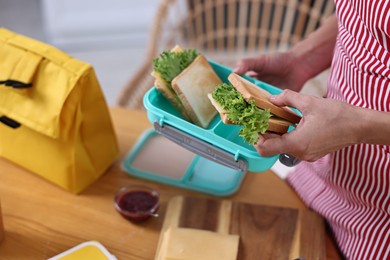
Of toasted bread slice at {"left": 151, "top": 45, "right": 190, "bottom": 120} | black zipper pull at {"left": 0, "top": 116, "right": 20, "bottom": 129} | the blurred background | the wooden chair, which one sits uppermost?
toasted bread slice at {"left": 151, "top": 45, "right": 190, "bottom": 120}

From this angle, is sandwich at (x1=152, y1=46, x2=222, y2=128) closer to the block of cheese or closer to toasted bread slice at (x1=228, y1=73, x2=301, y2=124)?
toasted bread slice at (x1=228, y1=73, x2=301, y2=124)

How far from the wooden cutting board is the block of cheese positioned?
1.3 inches

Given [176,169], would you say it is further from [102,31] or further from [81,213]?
[102,31]

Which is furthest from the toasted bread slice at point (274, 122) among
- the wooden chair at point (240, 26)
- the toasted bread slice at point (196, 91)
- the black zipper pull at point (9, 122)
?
the wooden chair at point (240, 26)

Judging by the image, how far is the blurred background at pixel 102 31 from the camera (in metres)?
3.24

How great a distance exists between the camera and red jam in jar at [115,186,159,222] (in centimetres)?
124

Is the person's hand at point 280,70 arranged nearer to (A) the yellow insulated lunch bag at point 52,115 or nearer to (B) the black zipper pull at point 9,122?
(A) the yellow insulated lunch bag at point 52,115

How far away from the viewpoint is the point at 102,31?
3338mm

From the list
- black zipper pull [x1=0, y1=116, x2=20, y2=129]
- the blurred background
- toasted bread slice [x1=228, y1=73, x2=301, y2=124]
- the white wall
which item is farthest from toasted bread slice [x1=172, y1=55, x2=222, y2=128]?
Answer: the white wall

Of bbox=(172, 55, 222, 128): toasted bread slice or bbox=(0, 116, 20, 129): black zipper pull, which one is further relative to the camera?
bbox=(0, 116, 20, 129): black zipper pull

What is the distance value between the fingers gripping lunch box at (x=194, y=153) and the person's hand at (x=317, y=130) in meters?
0.08

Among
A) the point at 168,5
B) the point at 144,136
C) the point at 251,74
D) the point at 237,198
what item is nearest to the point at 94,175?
the point at 144,136

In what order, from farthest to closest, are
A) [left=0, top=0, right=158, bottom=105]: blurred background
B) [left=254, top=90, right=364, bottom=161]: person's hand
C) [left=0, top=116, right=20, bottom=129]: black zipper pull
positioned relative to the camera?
[left=0, top=0, right=158, bottom=105]: blurred background, [left=0, top=116, right=20, bottom=129]: black zipper pull, [left=254, top=90, right=364, bottom=161]: person's hand

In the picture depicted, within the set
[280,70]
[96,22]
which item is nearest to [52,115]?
[280,70]
